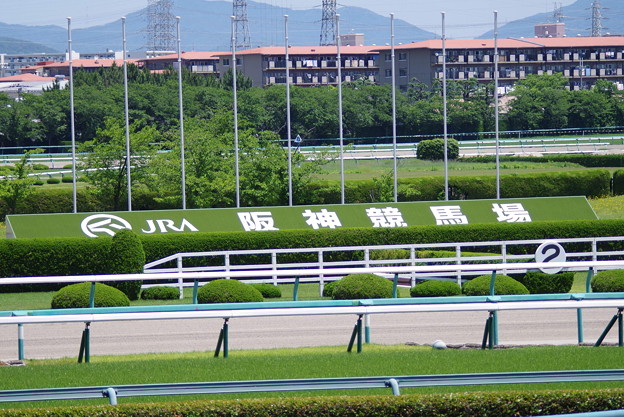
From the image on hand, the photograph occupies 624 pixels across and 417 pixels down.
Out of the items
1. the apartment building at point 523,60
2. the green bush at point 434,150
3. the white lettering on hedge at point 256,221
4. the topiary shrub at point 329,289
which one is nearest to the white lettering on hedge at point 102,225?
the white lettering on hedge at point 256,221

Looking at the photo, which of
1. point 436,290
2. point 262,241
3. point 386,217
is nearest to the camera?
point 436,290

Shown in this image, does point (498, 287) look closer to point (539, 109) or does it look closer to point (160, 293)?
point (160, 293)

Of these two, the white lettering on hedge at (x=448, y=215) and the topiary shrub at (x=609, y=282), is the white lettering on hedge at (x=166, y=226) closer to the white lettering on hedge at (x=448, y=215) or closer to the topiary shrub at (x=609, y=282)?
the white lettering on hedge at (x=448, y=215)

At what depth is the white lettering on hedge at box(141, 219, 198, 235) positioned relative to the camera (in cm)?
2503

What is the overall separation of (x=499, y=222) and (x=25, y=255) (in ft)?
39.0

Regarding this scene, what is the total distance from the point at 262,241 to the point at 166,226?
2596mm

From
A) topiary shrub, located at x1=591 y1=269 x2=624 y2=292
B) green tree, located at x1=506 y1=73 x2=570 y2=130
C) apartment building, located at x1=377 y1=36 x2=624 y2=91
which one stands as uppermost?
apartment building, located at x1=377 y1=36 x2=624 y2=91

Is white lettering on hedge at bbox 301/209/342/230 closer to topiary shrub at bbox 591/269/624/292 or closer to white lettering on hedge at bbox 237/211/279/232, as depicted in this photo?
white lettering on hedge at bbox 237/211/279/232

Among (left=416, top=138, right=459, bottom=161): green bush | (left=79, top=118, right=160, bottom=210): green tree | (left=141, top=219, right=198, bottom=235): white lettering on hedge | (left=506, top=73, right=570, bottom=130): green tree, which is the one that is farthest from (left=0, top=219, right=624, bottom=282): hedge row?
(left=506, top=73, right=570, bottom=130): green tree

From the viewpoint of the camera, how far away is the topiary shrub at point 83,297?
1609 centimetres

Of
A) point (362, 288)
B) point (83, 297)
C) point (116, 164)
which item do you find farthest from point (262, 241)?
point (116, 164)

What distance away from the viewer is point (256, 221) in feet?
85.2

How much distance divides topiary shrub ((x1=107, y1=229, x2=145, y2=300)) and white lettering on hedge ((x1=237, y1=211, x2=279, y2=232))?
5402 mm

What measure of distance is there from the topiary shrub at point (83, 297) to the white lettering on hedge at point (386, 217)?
422 inches
